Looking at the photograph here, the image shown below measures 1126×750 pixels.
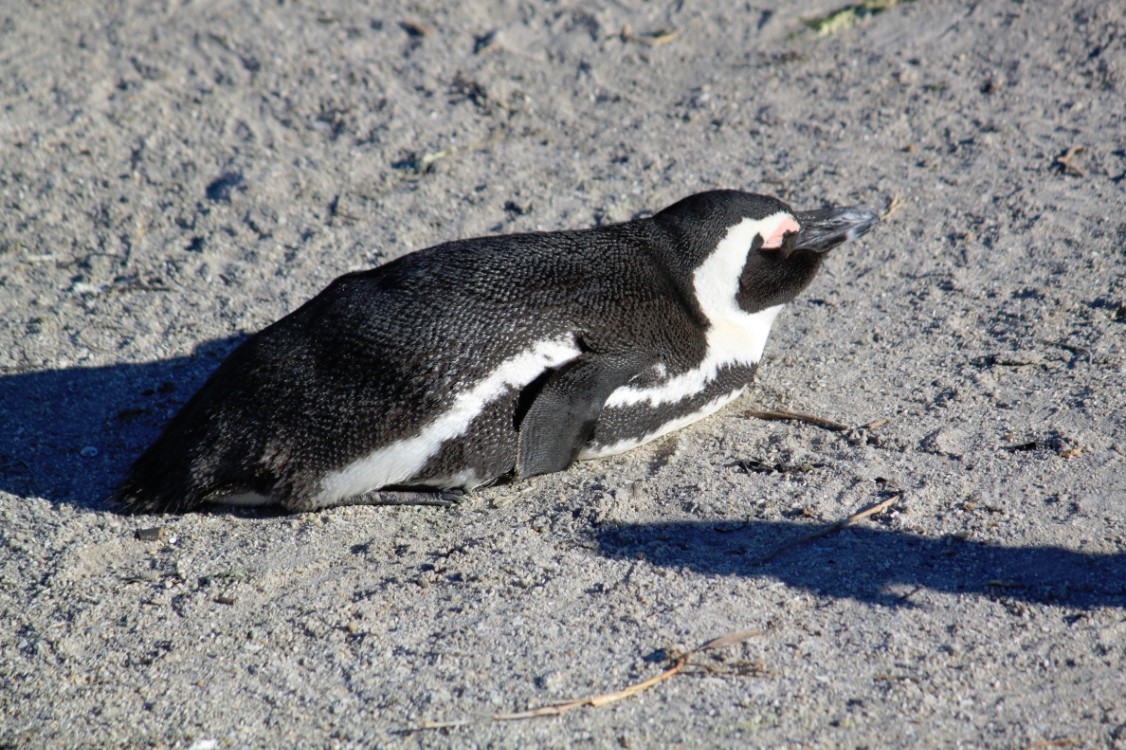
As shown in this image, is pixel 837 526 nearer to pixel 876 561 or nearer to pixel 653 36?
pixel 876 561

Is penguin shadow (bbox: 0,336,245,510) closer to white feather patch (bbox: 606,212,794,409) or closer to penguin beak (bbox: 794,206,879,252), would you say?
white feather patch (bbox: 606,212,794,409)

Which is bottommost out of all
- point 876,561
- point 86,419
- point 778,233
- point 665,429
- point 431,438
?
point 876,561

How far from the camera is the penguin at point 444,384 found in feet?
9.89

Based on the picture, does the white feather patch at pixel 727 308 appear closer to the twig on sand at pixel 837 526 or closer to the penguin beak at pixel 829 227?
the penguin beak at pixel 829 227

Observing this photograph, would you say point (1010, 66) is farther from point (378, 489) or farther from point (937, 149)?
point (378, 489)

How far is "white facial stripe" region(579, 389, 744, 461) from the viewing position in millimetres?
3283

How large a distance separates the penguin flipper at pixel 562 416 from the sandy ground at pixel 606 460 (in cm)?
14

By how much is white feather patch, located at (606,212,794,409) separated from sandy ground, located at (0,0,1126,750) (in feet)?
0.62

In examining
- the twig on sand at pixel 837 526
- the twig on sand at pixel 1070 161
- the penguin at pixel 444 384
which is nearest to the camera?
the twig on sand at pixel 837 526

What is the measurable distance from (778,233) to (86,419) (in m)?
2.49

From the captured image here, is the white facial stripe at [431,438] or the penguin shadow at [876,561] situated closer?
the penguin shadow at [876,561]

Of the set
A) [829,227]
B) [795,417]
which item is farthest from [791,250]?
[795,417]

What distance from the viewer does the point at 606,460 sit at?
3365 millimetres

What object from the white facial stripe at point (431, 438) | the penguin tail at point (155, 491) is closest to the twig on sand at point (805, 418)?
the white facial stripe at point (431, 438)
